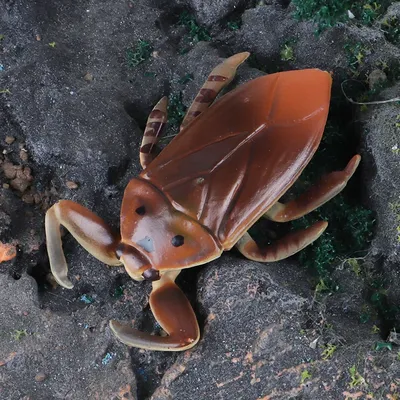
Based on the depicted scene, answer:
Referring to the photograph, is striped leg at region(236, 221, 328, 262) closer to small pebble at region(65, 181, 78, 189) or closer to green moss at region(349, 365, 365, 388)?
green moss at region(349, 365, 365, 388)

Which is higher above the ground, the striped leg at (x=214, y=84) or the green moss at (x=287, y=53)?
the striped leg at (x=214, y=84)

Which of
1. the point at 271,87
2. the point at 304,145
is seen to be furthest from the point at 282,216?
the point at 271,87

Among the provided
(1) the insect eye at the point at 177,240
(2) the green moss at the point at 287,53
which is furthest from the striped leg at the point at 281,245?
(2) the green moss at the point at 287,53

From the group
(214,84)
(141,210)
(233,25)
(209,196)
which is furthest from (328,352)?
(233,25)

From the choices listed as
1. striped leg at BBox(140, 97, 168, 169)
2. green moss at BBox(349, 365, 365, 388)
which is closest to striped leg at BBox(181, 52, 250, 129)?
striped leg at BBox(140, 97, 168, 169)

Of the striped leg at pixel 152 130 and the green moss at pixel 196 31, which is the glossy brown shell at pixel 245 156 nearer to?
the striped leg at pixel 152 130

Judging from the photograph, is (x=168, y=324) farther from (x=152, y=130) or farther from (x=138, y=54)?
(x=138, y=54)
